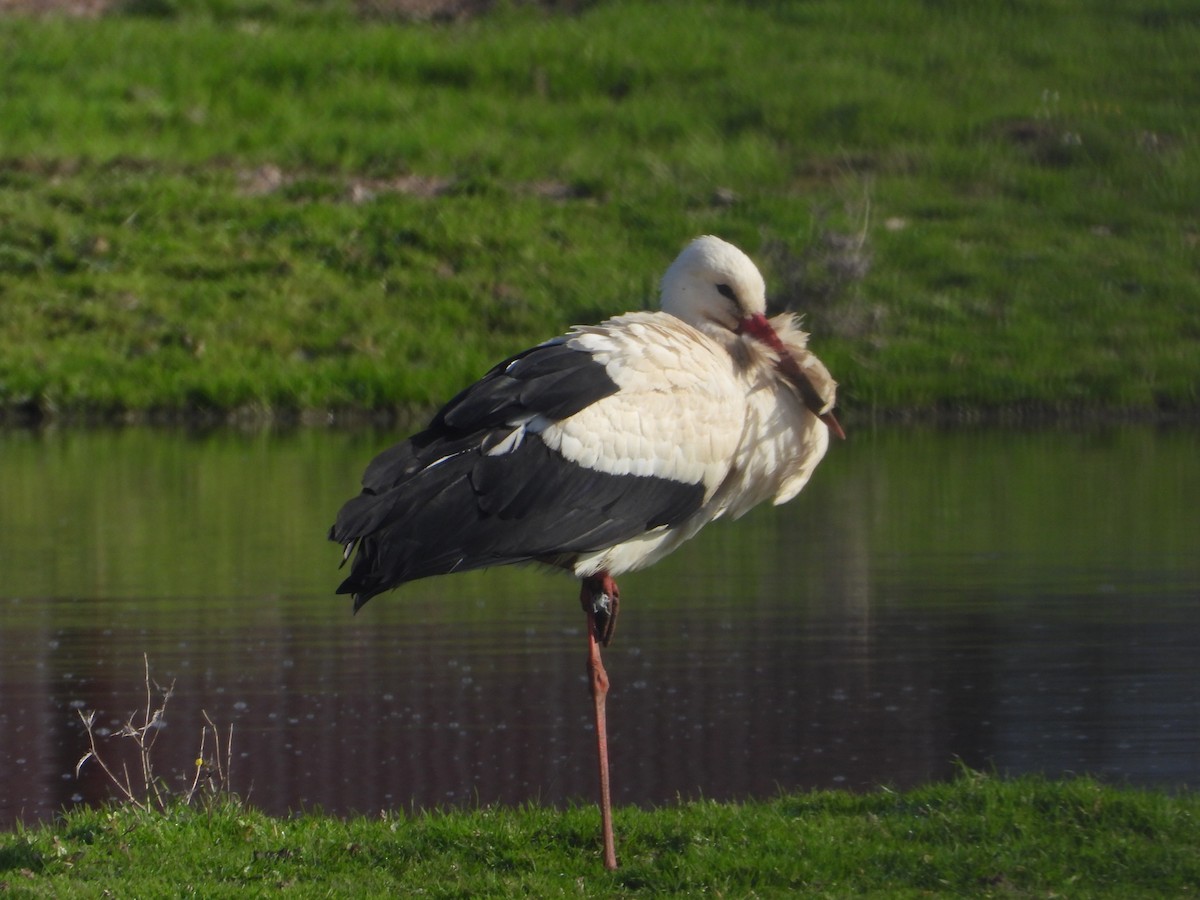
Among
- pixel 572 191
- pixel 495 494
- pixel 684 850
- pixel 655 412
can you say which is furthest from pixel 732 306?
pixel 572 191

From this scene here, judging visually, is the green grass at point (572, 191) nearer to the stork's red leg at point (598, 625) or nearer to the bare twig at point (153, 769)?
the bare twig at point (153, 769)

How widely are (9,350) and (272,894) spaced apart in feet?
45.5

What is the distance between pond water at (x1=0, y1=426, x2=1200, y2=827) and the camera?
7984mm

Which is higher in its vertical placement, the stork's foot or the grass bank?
the stork's foot

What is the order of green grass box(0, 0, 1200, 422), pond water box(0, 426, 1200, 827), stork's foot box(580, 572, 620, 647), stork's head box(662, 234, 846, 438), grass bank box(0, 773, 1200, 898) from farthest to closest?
1. green grass box(0, 0, 1200, 422)
2. pond water box(0, 426, 1200, 827)
3. stork's head box(662, 234, 846, 438)
4. stork's foot box(580, 572, 620, 647)
5. grass bank box(0, 773, 1200, 898)

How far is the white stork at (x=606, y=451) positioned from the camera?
6445 millimetres

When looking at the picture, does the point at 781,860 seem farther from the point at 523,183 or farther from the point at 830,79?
the point at 830,79

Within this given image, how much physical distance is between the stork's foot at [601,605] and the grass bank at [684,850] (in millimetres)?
566

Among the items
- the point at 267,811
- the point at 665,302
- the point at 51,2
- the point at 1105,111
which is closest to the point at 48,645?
the point at 267,811

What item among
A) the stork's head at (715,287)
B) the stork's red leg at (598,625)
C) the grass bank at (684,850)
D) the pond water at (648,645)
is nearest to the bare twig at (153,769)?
the pond water at (648,645)

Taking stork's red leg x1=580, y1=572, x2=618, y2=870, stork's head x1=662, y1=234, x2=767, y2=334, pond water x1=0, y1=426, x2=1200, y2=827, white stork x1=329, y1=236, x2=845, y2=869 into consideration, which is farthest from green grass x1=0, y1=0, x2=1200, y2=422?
stork's red leg x1=580, y1=572, x2=618, y2=870

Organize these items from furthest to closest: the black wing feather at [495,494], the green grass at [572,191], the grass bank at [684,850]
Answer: the green grass at [572,191] → the black wing feather at [495,494] → the grass bank at [684,850]

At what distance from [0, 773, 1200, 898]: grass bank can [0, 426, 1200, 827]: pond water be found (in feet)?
2.91

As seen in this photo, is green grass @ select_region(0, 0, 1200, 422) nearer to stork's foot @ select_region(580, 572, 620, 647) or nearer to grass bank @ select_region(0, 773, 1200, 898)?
stork's foot @ select_region(580, 572, 620, 647)
